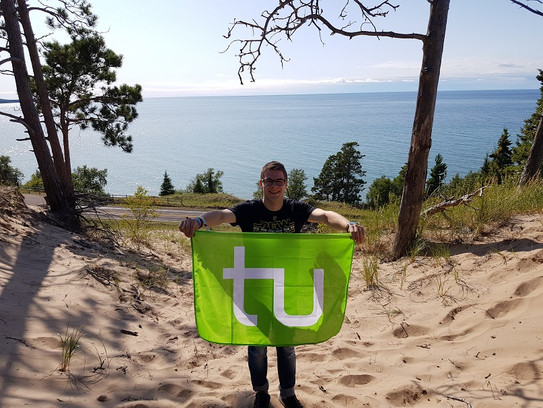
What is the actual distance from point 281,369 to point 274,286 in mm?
629

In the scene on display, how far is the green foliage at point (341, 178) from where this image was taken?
195 feet

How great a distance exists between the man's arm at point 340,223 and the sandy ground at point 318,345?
1.28m

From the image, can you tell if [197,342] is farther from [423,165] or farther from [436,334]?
[423,165]

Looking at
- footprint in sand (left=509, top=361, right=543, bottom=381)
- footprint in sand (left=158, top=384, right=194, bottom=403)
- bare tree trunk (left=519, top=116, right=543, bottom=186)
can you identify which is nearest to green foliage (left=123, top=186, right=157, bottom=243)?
footprint in sand (left=158, top=384, right=194, bottom=403)

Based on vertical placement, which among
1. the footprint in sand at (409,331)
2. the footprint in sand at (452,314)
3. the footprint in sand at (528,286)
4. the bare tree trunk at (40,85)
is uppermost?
the bare tree trunk at (40,85)

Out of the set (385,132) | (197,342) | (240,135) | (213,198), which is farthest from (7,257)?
(240,135)

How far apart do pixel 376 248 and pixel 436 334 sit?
3.25 metres

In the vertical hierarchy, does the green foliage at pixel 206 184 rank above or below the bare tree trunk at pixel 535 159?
below

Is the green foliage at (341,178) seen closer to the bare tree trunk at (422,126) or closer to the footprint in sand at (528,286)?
the bare tree trunk at (422,126)

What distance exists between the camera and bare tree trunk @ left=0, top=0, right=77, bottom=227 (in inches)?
309

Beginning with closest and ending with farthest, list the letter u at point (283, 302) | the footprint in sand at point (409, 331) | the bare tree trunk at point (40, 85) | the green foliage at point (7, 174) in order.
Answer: the letter u at point (283, 302) → the footprint in sand at point (409, 331) → the bare tree trunk at point (40, 85) → the green foliage at point (7, 174)

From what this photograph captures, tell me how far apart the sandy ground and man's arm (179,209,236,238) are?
131cm

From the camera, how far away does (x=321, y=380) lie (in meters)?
3.37

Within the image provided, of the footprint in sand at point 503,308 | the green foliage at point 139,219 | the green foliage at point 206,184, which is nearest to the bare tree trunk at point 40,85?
the green foliage at point 139,219
